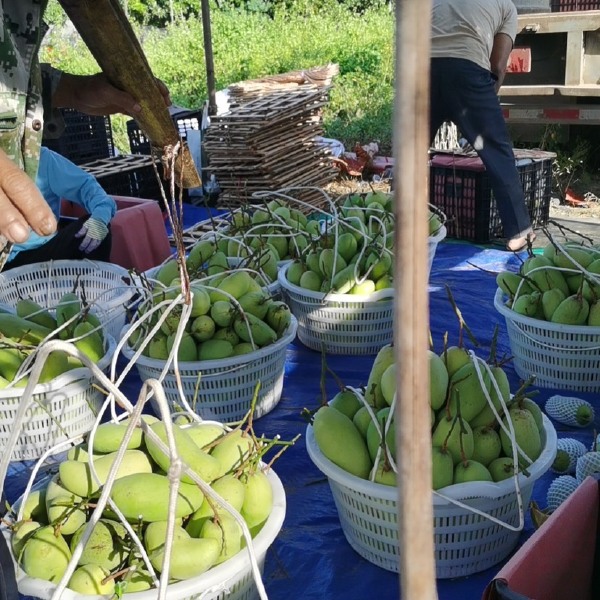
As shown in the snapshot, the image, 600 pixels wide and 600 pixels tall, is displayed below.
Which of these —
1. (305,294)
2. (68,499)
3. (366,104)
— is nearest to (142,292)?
(305,294)

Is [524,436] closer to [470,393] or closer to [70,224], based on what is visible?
[470,393]

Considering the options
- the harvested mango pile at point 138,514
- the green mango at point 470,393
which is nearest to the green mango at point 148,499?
the harvested mango pile at point 138,514

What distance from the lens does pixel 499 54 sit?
401cm

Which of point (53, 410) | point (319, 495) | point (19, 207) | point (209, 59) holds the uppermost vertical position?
point (209, 59)

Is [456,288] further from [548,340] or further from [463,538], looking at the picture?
[463,538]

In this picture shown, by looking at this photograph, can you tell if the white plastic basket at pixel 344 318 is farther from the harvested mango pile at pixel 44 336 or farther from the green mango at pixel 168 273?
the harvested mango pile at pixel 44 336

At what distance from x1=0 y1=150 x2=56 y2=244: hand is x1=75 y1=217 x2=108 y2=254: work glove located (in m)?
2.03

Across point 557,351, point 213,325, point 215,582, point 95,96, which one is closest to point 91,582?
point 215,582

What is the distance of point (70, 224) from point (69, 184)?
20 cm

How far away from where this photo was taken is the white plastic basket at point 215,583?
1.10 metres

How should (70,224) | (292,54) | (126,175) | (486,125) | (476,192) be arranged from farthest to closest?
(292,54) → (126,175) → (476,192) → (486,125) → (70,224)

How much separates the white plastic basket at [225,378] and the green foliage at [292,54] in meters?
5.41

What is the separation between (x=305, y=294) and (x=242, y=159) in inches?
96.7

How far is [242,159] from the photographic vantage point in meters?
4.72
